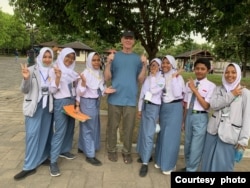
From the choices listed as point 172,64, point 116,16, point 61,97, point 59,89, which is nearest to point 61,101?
point 61,97

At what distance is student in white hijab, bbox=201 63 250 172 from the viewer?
3.60 metres

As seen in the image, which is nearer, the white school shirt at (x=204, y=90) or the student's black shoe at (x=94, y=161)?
the white school shirt at (x=204, y=90)

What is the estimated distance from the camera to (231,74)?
3.65 meters

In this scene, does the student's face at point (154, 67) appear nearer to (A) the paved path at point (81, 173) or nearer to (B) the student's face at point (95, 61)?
(B) the student's face at point (95, 61)

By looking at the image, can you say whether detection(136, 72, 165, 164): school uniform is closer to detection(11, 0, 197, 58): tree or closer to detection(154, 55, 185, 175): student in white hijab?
detection(154, 55, 185, 175): student in white hijab

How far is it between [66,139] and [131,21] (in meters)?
3.56

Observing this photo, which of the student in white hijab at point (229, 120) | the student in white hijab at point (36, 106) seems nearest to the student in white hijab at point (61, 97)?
the student in white hijab at point (36, 106)

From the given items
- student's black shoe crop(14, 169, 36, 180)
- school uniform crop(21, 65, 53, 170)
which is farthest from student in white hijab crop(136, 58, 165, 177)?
student's black shoe crop(14, 169, 36, 180)

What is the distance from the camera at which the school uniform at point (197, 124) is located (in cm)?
419

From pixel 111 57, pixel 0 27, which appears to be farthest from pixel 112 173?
pixel 0 27

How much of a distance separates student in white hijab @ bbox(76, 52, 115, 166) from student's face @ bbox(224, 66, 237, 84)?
1.77 m

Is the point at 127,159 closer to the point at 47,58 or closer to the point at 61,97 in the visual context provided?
the point at 61,97

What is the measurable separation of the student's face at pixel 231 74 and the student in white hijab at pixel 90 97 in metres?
1.77

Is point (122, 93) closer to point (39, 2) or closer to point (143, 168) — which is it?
point (143, 168)
